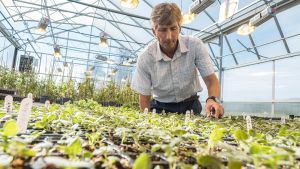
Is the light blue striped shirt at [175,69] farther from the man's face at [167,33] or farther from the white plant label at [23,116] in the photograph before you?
the white plant label at [23,116]

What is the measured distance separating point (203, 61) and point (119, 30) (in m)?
14.0

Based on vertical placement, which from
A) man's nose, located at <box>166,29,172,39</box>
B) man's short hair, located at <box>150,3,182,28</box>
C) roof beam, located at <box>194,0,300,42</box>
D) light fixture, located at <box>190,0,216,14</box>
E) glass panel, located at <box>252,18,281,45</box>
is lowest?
man's nose, located at <box>166,29,172,39</box>

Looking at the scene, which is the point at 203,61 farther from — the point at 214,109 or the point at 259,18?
the point at 259,18

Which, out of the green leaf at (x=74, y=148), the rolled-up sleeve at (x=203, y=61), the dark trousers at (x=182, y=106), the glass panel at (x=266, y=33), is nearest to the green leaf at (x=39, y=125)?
the green leaf at (x=74, y=148)

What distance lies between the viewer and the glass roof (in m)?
7.66

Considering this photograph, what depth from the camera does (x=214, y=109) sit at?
2.01 metres

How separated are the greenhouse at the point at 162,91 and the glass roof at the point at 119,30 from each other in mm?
53

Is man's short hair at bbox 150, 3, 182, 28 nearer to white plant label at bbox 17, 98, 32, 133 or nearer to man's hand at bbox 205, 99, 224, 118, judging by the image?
man's hand at bbox 205, 99, 224, 118

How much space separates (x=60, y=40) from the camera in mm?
17844

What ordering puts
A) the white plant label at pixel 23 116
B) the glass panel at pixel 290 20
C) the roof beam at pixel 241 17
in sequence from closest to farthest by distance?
the white plant label at pixel 23 116 → the roof beam at pixel 241 17 → the glass panel at pixel 290 20

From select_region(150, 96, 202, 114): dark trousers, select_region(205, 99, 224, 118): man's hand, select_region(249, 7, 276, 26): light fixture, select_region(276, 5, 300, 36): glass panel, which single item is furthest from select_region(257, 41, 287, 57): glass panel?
select_region(205, 99, 224, 118): man's hand

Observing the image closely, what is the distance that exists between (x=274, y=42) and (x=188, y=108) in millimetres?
5988

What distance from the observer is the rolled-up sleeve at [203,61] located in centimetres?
264

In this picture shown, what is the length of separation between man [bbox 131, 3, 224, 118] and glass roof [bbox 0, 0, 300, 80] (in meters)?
4.36
